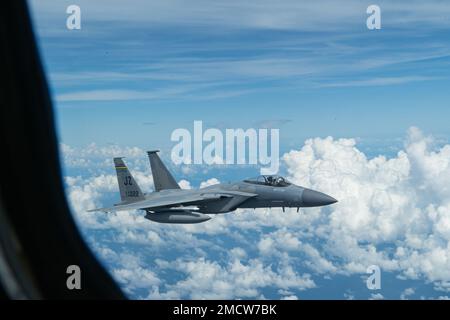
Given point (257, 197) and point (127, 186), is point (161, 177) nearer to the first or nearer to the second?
point (127, 186)

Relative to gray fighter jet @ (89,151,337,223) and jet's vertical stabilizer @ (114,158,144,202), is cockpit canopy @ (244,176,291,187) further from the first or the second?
jet's vertical stabilizer @ (114,158,144,202)

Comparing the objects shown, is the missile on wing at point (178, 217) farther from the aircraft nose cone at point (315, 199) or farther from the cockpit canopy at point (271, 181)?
the aircraft nose cone at point (315, 199)

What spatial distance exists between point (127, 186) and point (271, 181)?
2819mm

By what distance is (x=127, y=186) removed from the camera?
1043 cm

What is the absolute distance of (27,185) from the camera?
4.12 metres

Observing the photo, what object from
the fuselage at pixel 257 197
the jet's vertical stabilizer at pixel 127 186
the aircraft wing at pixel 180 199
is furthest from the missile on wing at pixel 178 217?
the jet's vertical stabilizer at pixel 127 186

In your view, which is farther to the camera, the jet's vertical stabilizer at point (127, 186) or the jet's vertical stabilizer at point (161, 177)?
the jet's vertical stabilizer at point (161, 177)

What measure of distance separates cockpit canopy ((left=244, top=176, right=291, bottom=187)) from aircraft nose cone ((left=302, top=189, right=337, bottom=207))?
0.46 metres

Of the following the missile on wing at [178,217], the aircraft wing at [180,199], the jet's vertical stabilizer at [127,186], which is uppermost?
the jet's vertical stabilizer at [127,186]

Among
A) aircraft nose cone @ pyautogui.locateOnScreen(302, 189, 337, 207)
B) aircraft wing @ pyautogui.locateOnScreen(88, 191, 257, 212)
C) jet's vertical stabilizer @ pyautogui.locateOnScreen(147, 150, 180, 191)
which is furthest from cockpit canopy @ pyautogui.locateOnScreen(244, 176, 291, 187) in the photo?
jet's vertical stabilizer @ pyautogui.locateOnScreen(147, 150, 180, 191)

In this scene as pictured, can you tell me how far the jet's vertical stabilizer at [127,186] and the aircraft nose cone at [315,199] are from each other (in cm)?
322

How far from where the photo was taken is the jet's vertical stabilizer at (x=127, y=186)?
33.7ft
